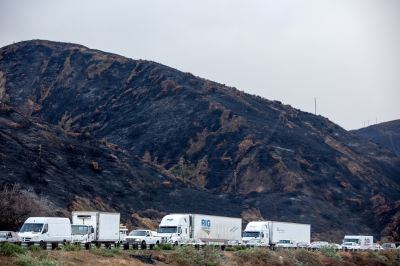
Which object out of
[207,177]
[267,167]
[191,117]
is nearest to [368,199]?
[267,167]

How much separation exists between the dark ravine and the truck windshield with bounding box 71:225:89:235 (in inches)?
1091

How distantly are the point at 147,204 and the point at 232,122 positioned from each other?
44300 millimetres

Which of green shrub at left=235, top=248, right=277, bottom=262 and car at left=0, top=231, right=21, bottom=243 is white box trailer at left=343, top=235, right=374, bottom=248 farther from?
car at left=0, top=231, right=21, bottom=243

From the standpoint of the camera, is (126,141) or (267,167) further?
(126,141)

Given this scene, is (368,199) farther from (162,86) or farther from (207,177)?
(162,86)

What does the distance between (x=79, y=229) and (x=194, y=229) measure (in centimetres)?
1142

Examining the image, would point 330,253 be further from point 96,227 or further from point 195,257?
point 96,227

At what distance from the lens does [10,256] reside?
3067cm

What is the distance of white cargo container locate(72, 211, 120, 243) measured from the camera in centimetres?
4797

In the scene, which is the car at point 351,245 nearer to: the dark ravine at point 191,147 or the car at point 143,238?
the dark ravine at point 191,147

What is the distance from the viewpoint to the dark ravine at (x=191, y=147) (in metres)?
95.4

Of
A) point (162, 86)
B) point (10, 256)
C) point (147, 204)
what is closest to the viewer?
point (10, 256)

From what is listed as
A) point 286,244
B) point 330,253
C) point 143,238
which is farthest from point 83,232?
point 286,244

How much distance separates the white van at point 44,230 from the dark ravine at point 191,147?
32290 millimetres
